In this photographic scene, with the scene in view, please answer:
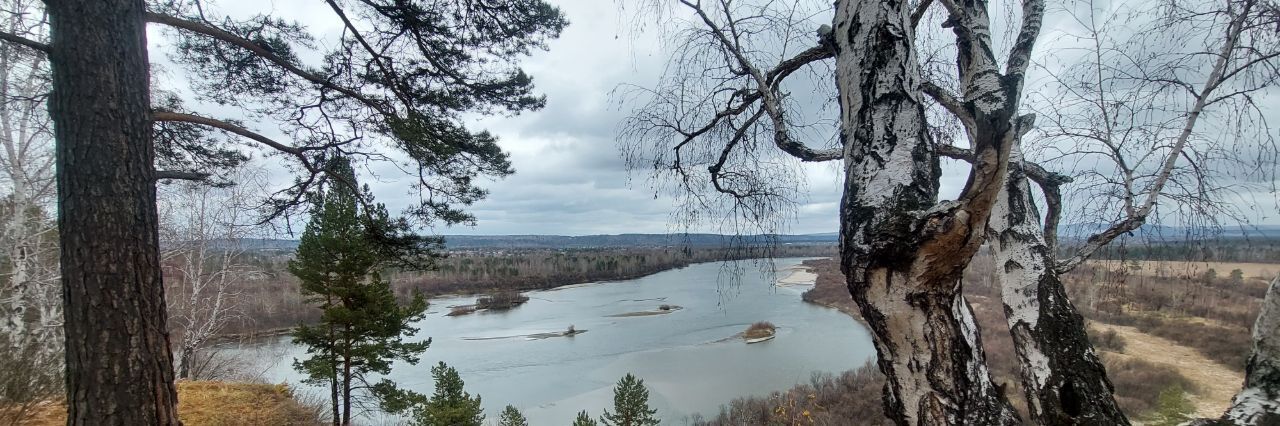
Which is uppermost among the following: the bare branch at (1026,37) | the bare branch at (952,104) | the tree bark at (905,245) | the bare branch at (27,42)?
the bare branch at (27,42)

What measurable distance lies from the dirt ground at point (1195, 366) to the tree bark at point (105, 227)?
1271 cm

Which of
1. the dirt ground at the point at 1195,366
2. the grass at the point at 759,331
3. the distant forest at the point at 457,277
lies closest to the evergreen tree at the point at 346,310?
the distant forest at the point at 457,277

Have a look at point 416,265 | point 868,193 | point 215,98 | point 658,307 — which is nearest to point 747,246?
point 868,193

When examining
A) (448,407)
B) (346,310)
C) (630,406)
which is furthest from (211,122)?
(630,406)

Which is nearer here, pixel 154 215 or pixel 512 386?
pixel 154 215

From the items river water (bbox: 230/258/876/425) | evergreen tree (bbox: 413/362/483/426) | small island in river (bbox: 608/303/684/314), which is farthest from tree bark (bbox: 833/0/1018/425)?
small island in river (bbox: 608/303/684/314)

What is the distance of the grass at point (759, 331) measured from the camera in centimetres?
2114

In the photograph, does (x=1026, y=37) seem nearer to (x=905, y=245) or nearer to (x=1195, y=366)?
(x=905, y=245)

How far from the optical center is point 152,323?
2.01 m

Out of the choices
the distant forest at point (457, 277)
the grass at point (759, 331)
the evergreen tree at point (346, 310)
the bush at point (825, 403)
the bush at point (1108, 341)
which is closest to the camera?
the evergreen tree at point (346, 310)

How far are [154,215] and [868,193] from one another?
2.63 meters

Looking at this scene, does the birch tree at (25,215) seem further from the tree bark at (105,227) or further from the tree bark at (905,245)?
the tree bark at (905,245)

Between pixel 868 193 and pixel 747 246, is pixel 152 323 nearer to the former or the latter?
pixel 747 246

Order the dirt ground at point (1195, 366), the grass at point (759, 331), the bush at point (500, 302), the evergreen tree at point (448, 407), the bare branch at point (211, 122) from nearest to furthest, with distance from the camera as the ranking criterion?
the bare branch at point (211, 122)
the evergreen tree at point (448, 407)
the dirt ground at point (1195, 366)
the grass at point (759, 331)
the bush at point (500, 302)
